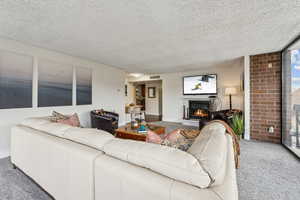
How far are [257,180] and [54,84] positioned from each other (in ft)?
14.6

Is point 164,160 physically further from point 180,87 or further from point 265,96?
point 180,87

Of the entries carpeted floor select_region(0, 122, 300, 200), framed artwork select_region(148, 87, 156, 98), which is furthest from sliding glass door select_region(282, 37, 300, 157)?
framed artwork select_region(148, 87, 156, 98)

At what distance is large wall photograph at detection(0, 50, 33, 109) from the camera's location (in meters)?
2.63

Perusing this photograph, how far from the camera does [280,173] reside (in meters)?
2.04

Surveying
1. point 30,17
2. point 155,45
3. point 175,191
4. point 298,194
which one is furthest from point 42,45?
point 298,194

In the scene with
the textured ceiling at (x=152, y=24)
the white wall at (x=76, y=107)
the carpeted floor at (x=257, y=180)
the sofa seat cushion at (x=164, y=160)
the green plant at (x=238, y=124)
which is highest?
the textured ceiling at (x=152, y=24)

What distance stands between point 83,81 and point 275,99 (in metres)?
5.20

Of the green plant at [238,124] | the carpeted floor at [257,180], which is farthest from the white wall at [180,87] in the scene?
the carpeted floor at [257,180]

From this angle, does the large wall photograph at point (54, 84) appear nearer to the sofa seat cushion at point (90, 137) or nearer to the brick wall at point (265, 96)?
the sofa seat cushion at point (90, 137)

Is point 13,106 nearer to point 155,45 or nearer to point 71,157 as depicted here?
point 71,157

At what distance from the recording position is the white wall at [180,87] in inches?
191

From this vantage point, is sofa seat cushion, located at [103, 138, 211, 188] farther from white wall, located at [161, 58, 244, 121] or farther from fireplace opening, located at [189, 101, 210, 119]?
white wall, located at [161, 58, 244, 121]

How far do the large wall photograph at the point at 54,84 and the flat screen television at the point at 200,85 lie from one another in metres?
4.29

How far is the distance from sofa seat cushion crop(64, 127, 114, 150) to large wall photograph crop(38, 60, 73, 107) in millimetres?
2508
